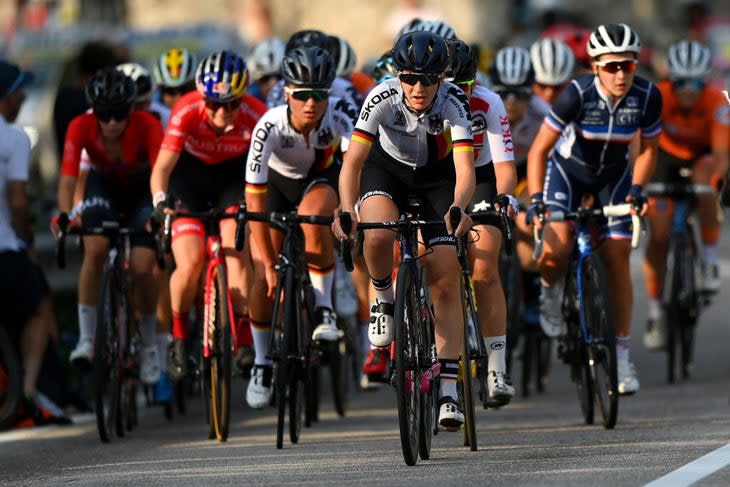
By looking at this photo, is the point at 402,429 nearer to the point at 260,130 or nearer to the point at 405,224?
the point at 405,224

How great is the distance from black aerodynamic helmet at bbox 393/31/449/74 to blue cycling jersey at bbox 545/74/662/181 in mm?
2314

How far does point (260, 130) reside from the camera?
12.7 m

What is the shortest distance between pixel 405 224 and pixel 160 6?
97.0 feet

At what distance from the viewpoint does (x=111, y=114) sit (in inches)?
536

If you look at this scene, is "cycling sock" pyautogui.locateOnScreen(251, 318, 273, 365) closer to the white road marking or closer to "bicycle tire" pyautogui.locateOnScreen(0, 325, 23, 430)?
"bicycle tire" pyautogui.locateOnScreen(0, 325, 23, 430)

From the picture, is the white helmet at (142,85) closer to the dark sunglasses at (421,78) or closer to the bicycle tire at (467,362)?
the bicycle tire at (467,362)

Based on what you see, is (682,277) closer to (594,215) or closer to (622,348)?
(622,348)

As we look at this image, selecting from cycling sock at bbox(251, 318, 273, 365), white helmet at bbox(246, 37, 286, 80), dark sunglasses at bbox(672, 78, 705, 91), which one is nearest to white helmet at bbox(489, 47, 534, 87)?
dark sunglasses at bbox(672, 78, 705, 91)

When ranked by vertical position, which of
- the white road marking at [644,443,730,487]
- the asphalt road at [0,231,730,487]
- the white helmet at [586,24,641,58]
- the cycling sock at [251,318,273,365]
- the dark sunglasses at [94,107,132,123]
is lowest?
the white road marking at [644,443,730,487]

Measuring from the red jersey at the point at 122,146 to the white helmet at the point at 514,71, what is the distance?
8.44 ft

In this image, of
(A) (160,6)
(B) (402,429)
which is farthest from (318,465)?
(A) (160,6)

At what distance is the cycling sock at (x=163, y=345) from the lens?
46.5ft

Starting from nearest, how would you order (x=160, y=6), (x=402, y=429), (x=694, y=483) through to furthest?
(x=694, y=483) → (x=402, y=429) → (x=160, y=6)

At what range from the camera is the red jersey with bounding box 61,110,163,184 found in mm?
13766
